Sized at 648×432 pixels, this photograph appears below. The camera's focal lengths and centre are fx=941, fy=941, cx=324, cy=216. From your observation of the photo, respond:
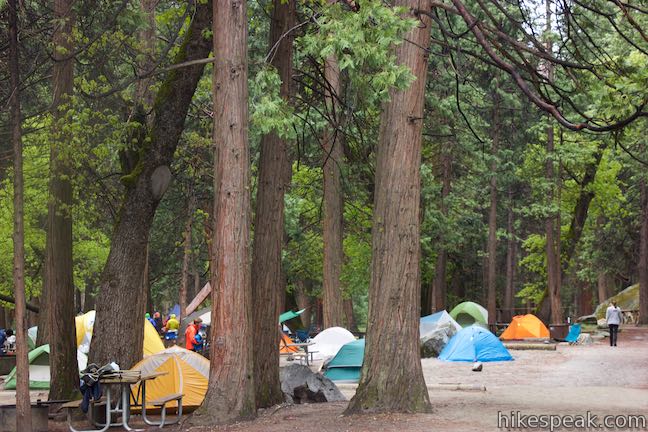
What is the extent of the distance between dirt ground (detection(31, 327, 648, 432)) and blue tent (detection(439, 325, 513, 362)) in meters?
0.61

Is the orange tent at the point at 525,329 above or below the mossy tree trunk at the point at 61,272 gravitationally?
below

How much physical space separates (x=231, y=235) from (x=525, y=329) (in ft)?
79.9

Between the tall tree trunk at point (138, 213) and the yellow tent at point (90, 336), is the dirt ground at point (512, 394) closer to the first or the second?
the tall tree trunk at point (138, 213)

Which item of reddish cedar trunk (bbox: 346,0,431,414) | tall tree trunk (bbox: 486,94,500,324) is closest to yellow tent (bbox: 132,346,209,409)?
reddish cedar trunk (bbox: 346,0,431,414)

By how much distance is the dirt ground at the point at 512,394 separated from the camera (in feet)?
38.0

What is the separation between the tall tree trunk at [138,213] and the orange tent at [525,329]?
21640 mm

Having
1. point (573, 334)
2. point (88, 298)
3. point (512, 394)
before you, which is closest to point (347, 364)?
point (512, 394)

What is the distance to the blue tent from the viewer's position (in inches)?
1041

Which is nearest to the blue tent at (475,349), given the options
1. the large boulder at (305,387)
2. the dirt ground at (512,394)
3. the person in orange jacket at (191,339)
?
the dirt ground at (512,394)

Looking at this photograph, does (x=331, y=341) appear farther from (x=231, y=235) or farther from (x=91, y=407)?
(x=231, y=235)

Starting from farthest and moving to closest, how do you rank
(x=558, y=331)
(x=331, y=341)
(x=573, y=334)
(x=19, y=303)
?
(x=558, y=331), (x=573, y=334), (x=331, y=341), (x=19, y=303)

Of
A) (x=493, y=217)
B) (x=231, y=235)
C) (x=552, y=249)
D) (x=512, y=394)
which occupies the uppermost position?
(x=493, y=217)

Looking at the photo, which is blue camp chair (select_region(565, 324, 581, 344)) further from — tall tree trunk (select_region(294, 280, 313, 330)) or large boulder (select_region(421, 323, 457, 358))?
tall tree trunk (select_region(294, 280, 313, 330))

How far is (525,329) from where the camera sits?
34500mm
